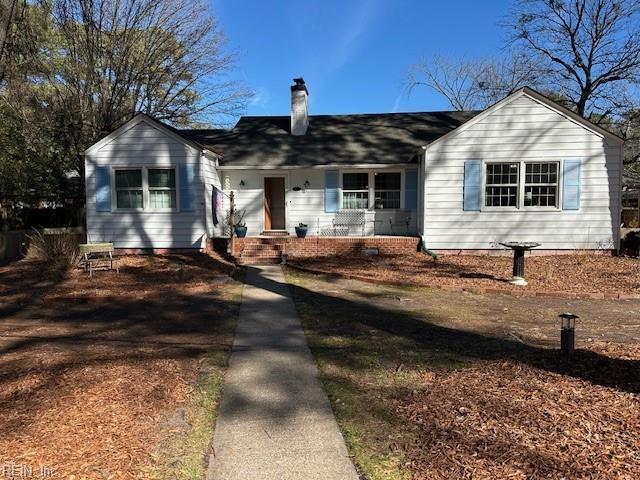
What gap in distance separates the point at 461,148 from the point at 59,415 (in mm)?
12623

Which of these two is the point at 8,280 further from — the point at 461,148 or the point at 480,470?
the point at 461,148

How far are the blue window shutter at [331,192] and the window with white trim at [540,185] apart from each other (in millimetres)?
5827

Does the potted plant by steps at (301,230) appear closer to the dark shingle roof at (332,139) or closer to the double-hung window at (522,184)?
the dark shingle roof at (332,139)

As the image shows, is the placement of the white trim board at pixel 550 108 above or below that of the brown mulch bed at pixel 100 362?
above

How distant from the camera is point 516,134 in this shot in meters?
13.5

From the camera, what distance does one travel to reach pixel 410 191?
15461mm

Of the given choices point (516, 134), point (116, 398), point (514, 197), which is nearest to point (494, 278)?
point (514, 197)

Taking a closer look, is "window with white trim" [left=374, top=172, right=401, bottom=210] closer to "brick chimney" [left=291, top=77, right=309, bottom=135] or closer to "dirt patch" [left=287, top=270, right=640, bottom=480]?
"brick chimney" [left=291, top=77, right=309, bottom=135]

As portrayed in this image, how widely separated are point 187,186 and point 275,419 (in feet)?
36.7

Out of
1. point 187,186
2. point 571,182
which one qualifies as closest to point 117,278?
point 187,186

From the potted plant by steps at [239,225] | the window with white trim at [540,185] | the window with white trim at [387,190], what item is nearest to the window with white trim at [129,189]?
the potted plant by steps at [239,225]

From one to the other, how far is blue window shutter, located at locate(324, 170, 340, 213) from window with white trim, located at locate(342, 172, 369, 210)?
0.97 ft

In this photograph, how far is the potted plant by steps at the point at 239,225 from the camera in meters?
14.8

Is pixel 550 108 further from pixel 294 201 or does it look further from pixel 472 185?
pixel 294 201
